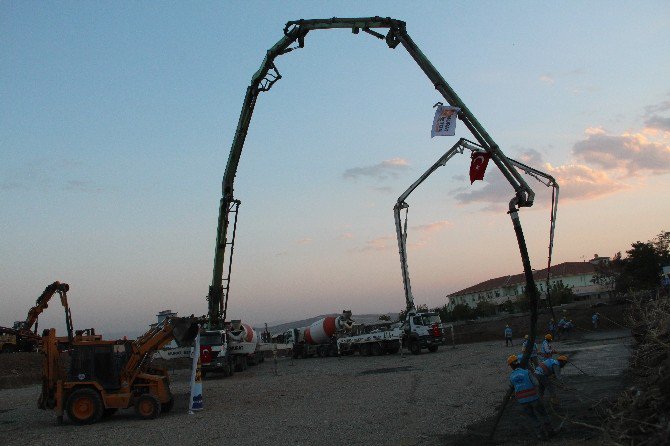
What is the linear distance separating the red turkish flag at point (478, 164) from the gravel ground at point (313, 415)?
17.5 feet

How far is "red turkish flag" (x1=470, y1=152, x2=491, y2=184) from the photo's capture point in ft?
42.0

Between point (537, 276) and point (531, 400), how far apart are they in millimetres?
86950

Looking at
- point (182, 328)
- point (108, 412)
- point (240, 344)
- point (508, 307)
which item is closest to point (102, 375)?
point (108, 412)

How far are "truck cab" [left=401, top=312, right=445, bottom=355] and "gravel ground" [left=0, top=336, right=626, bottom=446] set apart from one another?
10.7 metres

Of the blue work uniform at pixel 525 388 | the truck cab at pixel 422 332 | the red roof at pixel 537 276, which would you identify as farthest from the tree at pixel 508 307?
the blue work uniform at pixel 525 388

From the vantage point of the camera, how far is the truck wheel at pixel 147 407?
1669 centimetres

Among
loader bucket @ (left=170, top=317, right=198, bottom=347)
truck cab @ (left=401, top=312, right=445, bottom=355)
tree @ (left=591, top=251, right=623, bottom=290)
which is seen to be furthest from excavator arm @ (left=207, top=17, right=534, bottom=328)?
tree @ (left=591, top=251, right=623, bottom=290)

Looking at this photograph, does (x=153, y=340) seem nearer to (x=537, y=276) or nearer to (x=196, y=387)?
(x=196, y=387)

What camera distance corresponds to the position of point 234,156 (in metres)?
26.8

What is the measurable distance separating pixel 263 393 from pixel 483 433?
1124 centimetres

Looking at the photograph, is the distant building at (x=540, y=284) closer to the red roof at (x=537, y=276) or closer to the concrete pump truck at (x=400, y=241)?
the red roof at (x=537, y=276)

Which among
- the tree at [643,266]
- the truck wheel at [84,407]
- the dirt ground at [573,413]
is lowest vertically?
the dirt ground at [573,413]

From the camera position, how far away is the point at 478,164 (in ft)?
42.4

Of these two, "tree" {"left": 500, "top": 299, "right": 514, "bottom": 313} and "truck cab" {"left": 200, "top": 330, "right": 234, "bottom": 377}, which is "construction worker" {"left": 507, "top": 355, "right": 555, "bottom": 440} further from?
"tree" {"left": 500, "top": 299, "right": 514, "bottom": 313}
